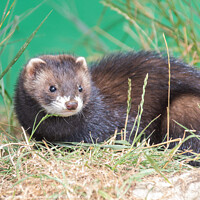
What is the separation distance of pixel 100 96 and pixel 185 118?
2.96 ft

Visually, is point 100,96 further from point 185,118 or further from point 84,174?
point 84,174

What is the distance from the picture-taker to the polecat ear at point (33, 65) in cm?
351

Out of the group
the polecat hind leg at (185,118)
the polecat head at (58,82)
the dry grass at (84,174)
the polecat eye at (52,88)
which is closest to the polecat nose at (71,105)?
the polecat head at (58,82)

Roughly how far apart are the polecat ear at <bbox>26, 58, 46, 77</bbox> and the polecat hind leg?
1.40 meters

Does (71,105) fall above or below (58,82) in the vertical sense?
below

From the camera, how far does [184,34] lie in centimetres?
480

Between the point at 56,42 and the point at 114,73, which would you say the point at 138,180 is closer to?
the point at 114,73

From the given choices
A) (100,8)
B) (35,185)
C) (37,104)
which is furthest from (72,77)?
(100,8)

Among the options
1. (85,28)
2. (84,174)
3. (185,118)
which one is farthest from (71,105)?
(85,28)

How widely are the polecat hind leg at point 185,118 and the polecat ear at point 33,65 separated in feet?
4.58

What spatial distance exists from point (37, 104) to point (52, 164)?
0.82 m

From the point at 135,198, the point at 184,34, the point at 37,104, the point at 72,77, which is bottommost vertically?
the point at 135,198

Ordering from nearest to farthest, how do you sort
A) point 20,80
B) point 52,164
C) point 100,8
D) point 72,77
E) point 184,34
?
point 52,164 < point 72,77 < point 20,80 < point 184,34 < point 100,8

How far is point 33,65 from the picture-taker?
11.6ft
